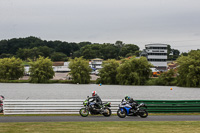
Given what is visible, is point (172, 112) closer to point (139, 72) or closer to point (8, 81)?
point (139, 72)

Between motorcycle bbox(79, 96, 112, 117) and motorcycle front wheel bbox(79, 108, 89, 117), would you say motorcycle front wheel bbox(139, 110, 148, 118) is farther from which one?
motorcycle front wheel bbox(79, 108, 89, 117)

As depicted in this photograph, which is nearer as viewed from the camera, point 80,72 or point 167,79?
point 167,79

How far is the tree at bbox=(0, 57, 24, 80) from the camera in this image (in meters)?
96.1

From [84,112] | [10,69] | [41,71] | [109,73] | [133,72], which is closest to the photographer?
[84,112]

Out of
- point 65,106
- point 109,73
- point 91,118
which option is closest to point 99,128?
point 91,118

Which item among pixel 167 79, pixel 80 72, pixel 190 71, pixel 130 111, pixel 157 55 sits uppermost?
pixel 157 55

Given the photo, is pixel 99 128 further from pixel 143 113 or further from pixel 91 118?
pixel 143 113

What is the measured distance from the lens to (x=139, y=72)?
85.0 m

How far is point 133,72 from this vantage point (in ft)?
275

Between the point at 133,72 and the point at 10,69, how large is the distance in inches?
1555

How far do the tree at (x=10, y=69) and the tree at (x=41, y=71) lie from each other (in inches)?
290

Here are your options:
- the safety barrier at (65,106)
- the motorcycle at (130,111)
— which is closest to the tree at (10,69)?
the safety barrier at (65,106)

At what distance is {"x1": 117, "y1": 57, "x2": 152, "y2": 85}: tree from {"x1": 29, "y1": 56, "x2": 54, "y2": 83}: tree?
2217cm

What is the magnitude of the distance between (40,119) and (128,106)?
6.14 meters
